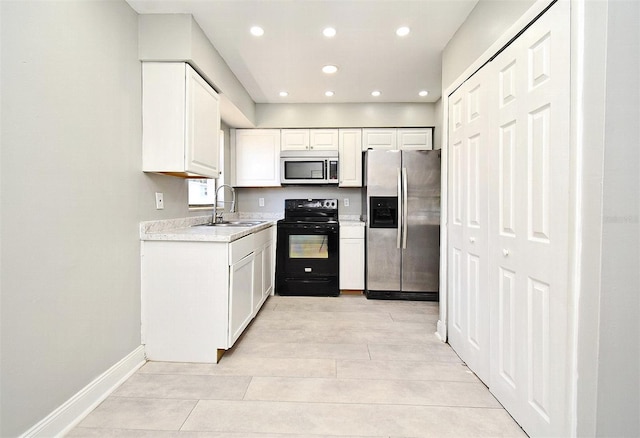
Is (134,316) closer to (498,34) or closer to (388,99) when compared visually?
(498,34)

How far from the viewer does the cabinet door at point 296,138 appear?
414 centimetres

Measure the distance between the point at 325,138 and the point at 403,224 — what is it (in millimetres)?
1498

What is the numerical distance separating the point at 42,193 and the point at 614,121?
2.23m

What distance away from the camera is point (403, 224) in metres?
3.60

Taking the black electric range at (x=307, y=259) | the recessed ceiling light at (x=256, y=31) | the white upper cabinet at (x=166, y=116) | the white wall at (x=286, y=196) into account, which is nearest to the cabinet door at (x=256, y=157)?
the white wall at (x=286, y=196)

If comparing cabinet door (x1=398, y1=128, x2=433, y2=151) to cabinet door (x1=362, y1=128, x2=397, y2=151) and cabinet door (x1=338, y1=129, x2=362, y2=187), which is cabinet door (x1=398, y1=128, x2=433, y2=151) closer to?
cabinet door (x1=362, y1=128, x2=397, y2=151)

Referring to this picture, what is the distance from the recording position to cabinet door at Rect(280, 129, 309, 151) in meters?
4.14

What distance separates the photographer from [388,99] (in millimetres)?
3914

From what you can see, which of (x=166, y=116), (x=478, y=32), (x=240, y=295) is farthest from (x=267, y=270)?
(x=478, y=32)

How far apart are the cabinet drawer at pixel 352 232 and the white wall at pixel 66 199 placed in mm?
Result: 2308

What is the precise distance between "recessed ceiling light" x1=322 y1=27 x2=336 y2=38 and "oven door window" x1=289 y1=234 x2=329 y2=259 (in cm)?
213

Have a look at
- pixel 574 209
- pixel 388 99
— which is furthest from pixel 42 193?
pixel 388 99

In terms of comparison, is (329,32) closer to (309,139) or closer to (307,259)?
(309,139)

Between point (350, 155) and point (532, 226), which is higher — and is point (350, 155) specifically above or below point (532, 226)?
above
